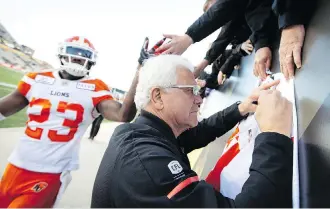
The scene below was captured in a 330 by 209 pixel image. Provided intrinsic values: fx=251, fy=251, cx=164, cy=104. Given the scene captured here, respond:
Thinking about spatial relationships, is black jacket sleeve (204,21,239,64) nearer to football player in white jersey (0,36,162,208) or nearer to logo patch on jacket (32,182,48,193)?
football player in white jersey (0,36,162,208)

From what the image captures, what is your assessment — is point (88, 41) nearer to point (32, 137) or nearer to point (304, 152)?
point (32, 137)

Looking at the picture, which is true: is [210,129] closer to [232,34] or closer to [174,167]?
[174,167]

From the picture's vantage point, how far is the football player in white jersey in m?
1.68

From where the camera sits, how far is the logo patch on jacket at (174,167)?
28.7 inches

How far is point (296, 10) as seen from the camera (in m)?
0.93

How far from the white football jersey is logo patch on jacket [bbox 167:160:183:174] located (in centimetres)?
127

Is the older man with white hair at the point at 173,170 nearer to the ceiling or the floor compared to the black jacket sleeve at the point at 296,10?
nearer to the floor

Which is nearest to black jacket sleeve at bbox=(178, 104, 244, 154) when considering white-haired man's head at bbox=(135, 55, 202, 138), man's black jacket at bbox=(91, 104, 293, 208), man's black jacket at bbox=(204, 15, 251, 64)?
white-haired man's head at bbox=(135, 55, 202, 138)

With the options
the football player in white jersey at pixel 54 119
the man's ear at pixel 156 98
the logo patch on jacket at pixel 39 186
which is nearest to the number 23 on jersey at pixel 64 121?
the football player in white jersey at pixel 54 119

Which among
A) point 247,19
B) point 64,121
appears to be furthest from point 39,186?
point 247,19

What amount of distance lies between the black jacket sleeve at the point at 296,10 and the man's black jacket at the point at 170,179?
0.49 metres

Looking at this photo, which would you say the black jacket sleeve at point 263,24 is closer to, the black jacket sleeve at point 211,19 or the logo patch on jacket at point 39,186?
Answer: the black jacket sleeve at point 211,19

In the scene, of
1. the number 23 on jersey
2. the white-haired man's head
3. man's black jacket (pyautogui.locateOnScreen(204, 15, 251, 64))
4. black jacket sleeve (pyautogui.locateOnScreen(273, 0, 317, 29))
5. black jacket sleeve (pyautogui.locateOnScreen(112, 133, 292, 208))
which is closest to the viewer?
black jacket sleeve (pyautogui.locateOnScreen(112, 133, 292, 208))

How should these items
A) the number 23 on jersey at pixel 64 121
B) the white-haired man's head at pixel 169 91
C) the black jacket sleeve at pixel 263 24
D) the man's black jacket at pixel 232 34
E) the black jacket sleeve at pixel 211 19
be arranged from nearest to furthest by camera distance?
the white-haired man's head at pixel 169 91 < the black jacket sleeve at pixel 263 24 < the black jacket sleeve at pixel 211 19 < the number 23 on jersey at pixel 64 121 < the man's black jacket at pixel 232 34
